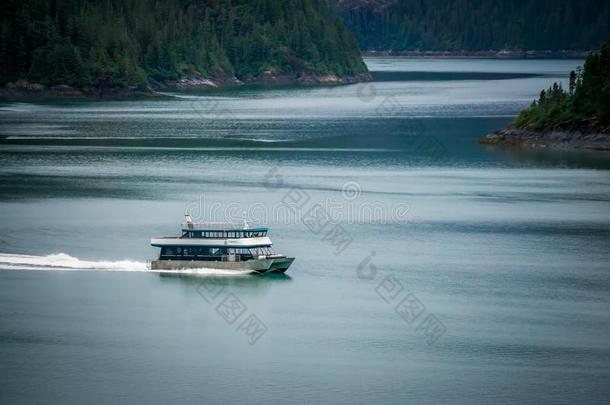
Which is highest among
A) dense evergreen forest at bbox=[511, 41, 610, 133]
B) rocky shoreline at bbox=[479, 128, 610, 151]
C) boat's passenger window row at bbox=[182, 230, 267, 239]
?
boat's passenger window row at bbox=[182, 230, 267, 239]

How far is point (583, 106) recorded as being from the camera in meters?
128

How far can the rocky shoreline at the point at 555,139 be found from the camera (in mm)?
126781

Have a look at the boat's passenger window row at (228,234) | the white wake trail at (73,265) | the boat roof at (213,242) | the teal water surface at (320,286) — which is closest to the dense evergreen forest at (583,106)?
the teal water surface at (320,286)

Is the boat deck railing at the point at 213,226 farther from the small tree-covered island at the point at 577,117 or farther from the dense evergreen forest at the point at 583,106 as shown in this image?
the dense evergreen forest at the point at 583,106

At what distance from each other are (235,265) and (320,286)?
17.2 feet

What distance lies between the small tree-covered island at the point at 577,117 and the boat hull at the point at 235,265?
64075 mm

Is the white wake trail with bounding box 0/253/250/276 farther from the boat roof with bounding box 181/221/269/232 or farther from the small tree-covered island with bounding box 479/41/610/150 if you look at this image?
the small tree-covered island with bounding box 479/41/610/150

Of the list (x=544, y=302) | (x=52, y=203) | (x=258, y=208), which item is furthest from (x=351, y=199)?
(x=544, y=302)

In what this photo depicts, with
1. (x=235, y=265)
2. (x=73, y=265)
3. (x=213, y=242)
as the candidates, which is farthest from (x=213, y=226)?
(x=73, y=265)

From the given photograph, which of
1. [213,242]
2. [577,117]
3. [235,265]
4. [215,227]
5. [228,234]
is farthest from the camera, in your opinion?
[577,117]

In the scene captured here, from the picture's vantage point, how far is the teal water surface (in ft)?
172

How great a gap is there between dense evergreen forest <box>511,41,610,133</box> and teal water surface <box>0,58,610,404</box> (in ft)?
17.2

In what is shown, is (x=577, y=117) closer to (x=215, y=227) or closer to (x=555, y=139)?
(x=555, y=139)

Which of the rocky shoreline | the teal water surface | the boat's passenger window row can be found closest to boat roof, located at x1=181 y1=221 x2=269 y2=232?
the boat's passenger window row
